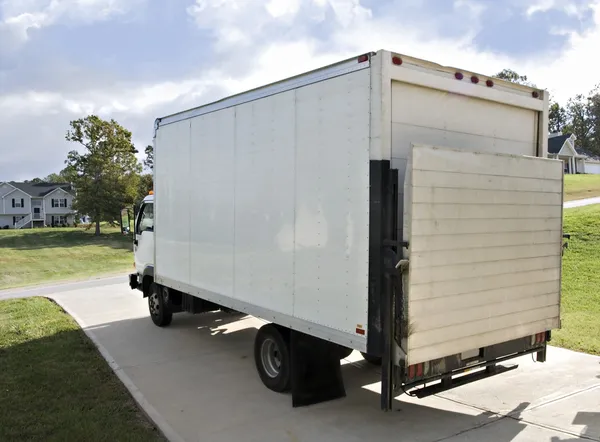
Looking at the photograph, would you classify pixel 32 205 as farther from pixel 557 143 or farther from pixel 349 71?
pixel 349 71

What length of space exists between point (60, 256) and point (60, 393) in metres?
27.1

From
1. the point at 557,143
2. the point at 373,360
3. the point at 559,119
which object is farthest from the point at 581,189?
the point at 559,119

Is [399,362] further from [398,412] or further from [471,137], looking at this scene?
[471,137]

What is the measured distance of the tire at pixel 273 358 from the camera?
5.69 meters

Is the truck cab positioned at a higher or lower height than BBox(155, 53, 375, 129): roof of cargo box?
lower

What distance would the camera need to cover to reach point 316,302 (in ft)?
16.2

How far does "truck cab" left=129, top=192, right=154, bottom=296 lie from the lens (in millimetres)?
9203

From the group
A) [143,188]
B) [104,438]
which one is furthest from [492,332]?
[143,188]

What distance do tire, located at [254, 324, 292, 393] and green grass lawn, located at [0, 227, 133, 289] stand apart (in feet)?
49.0

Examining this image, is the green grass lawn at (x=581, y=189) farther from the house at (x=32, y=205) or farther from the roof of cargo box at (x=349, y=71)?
the house at (x=32, y=205)

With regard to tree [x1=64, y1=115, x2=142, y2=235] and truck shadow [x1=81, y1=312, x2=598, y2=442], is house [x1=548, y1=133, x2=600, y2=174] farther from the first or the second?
truck shadow [x1=81, y1=312, x2=598, y2=442]

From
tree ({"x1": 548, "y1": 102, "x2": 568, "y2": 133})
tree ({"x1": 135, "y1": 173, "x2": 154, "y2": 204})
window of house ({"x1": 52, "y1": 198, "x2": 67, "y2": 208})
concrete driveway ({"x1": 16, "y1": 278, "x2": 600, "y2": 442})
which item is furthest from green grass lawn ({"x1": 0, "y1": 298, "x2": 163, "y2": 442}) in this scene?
tree ({"x1": 548, "y1": 102, "x2": 568, "y2": 133})

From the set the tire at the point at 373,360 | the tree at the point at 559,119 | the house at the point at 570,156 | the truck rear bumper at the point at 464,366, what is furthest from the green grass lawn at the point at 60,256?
the tree at the point at 559,119

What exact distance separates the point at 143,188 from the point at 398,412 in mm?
43425
